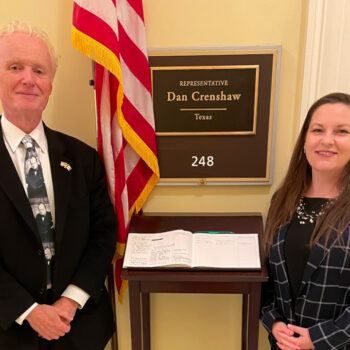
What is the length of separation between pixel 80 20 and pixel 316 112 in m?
0.99

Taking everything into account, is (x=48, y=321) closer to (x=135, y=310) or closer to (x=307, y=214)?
(x=135, y=310)

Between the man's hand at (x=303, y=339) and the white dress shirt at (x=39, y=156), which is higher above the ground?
the white dress shirt at (x=39, y=156)

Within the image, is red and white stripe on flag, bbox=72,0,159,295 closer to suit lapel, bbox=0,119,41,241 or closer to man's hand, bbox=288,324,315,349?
suit lapel, bbox=0,119,41,241

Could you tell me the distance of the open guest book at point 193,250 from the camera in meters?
1.46

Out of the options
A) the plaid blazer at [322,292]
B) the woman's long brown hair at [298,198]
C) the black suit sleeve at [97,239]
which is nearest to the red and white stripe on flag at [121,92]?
the black suit sleeve at [97,239]

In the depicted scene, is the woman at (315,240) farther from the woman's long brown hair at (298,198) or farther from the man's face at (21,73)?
the man's face at (21,73)

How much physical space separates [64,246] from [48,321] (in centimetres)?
28

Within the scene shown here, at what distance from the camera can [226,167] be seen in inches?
73.5

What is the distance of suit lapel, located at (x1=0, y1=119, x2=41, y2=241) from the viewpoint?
4.34 feet

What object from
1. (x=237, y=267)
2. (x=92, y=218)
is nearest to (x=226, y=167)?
(x=237, y=267)

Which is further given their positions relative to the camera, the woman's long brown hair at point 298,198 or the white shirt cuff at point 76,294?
the white shirt cuff at point 76,294

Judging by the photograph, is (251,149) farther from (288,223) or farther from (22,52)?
(22,52)

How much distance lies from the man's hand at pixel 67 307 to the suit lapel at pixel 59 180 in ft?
0.68

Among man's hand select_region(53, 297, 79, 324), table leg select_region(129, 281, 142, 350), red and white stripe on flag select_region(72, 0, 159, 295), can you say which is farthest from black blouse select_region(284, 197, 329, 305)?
man's hand select_region(53, 297, 79, 324)
